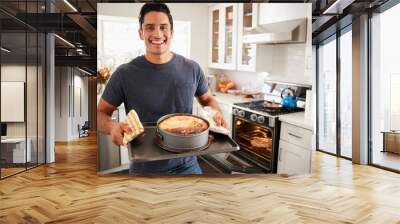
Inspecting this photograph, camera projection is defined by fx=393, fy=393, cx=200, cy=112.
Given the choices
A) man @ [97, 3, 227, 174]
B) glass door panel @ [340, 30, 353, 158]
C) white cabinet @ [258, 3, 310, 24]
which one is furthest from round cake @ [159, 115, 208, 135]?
glass door panel @ [340, 30, 353, 158]

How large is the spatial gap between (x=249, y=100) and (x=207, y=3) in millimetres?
1230

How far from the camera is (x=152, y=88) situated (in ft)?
14.0

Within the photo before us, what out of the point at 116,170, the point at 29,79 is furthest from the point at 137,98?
the point at 29,79

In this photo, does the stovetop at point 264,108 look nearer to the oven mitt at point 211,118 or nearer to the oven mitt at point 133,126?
the oven mitt at point 211,118

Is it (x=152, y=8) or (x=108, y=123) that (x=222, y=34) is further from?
(x=108, y=123)

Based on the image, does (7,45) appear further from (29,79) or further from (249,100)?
(249,100)

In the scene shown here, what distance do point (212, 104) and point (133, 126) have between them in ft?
3.07

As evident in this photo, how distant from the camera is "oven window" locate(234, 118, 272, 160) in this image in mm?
4562

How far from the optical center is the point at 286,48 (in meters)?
4.66

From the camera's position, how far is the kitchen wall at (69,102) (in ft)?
32.9

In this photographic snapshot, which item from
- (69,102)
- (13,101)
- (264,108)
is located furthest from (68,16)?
(69,102)

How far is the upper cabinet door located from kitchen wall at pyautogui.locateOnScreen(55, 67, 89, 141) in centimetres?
578

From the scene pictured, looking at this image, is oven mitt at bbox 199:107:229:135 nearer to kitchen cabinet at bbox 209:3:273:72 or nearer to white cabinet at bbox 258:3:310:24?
kitchen cabinet at bbox 209:3:273:72

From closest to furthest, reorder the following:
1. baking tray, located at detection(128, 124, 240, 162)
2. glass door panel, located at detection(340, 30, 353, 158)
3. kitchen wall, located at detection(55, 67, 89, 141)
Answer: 1. baking tray, located at detection(128, 124, 240, 162)
2. glass door panel, located at detection(340, 30, 353, 158)
3. kitchen wall, located at detection(55, 67, 89, 141)
